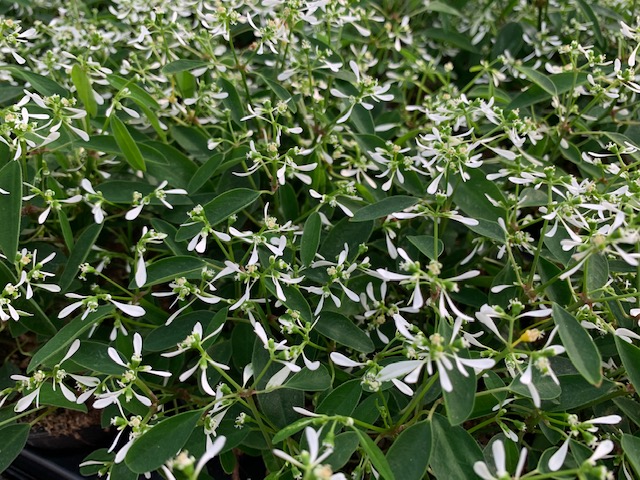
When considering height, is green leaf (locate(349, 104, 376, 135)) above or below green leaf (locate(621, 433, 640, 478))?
above

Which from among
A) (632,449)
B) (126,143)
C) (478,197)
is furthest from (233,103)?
(632,449)

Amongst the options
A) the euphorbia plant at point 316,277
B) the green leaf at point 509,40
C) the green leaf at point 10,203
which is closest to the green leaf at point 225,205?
Result: the euphorbia plant at point 316,277

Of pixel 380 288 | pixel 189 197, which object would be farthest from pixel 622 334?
pixel 189 197

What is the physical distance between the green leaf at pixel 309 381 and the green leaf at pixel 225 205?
0.24 meters

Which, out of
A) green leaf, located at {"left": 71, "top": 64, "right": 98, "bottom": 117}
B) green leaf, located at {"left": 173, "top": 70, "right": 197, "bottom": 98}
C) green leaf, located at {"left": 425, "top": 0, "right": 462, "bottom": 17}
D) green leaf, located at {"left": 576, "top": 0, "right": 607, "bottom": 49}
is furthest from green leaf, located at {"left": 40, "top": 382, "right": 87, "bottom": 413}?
green leaf, located at {"left": 576, "top": 0, "right": 607, "bottom": 49}

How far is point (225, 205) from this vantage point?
870mm

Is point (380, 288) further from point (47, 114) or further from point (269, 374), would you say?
point (47, 114)

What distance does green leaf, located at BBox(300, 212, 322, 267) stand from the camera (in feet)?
2.72

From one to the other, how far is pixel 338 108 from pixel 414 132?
0.77ft

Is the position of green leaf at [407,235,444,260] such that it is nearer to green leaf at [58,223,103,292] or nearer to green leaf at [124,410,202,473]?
green leaf at [124,410,202,473]

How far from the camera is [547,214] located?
80cm

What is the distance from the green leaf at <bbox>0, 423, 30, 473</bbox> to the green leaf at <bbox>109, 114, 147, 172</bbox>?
385mm

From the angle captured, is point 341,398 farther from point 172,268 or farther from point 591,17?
point 591,17

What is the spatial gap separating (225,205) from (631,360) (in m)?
0.53
